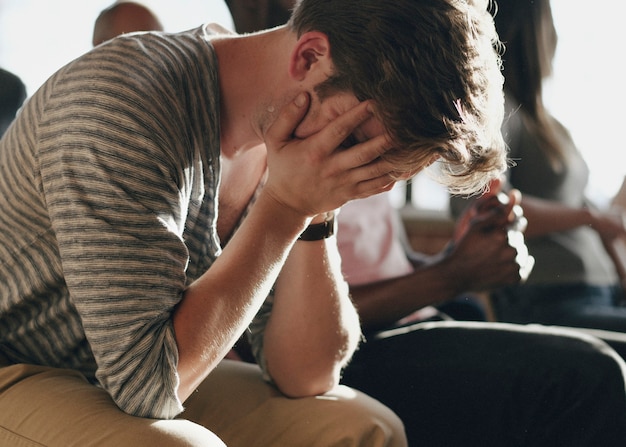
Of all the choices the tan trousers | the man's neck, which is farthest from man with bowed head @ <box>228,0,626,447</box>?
the man's neck

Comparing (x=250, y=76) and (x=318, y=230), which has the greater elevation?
(x=250, y=76)

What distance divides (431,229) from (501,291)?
3.66 feet

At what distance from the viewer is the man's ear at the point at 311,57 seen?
0.86m

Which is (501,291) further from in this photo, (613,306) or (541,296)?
(613,306)

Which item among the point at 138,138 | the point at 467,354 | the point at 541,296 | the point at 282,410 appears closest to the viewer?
the point at 138,138

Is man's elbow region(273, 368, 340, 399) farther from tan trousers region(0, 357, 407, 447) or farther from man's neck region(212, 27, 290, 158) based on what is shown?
man's neck region(212, 27, 290, 158)

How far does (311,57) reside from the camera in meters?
0.88

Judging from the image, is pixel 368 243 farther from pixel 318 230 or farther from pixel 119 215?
pixel 119 215

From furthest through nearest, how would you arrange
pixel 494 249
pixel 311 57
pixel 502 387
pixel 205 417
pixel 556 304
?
1. pixel 556 304
2. pixel 494 249
3. pixel 502 387
4. pixel 205 417
5. pixel 311 57

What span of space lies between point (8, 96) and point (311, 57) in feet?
2.20

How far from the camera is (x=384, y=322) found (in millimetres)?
1291

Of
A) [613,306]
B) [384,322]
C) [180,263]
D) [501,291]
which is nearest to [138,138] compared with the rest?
[180,263]

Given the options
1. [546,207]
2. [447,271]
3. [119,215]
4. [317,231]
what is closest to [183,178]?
[119,215]

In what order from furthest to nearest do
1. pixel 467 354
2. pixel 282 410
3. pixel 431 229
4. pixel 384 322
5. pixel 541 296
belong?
pixel 431 229 → pixel 541 296 → pixel 384 322 → pixel 467 354 → pixel 282 410
